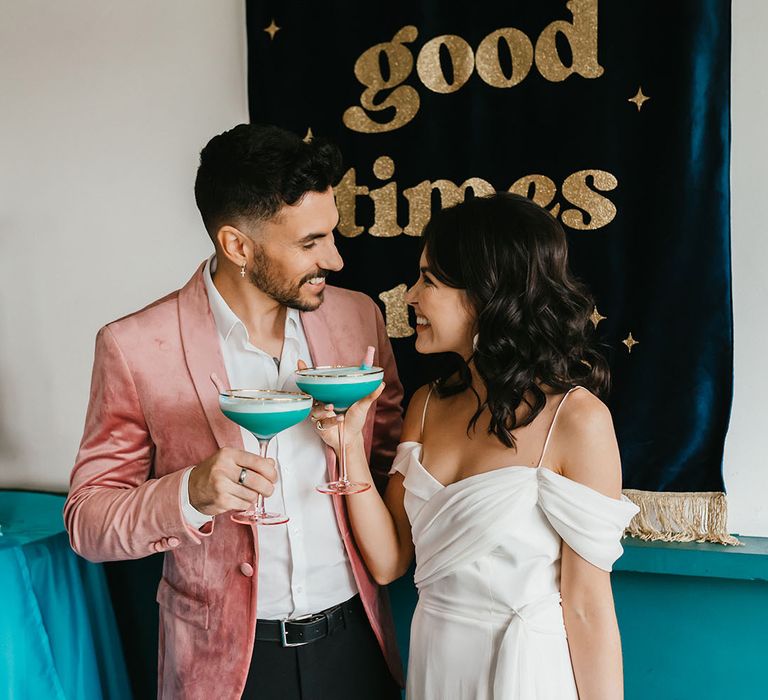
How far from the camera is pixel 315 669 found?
5.63 feet

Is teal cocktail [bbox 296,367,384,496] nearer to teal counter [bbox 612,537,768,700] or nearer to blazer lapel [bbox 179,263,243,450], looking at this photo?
blazer lapel [bbox 179,263,243,450]

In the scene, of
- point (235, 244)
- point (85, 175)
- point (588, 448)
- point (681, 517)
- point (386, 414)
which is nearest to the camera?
point (588, 448)

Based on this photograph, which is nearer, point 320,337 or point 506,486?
point 506,486

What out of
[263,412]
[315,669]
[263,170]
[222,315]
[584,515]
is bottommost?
[315,669]

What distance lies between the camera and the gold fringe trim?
2.09m

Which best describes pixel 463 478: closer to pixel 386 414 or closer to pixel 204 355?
pixel 386 414

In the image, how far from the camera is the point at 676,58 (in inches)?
79.3

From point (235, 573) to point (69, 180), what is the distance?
1692mm

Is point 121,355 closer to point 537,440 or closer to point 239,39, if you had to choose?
point 537,440

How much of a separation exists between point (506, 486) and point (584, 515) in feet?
0.53

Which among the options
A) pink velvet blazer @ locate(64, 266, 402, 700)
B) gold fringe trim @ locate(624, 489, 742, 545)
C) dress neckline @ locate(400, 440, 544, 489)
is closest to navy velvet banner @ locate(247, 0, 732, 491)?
gold fringe trim @ locate(624, 489, 742, 545)

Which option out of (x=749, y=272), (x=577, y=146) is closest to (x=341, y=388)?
(x=577, y=146)

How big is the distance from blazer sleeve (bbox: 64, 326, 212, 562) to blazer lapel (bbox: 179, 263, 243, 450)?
14 cm

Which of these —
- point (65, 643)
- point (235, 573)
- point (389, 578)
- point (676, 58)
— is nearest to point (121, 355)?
point (235, 573)
